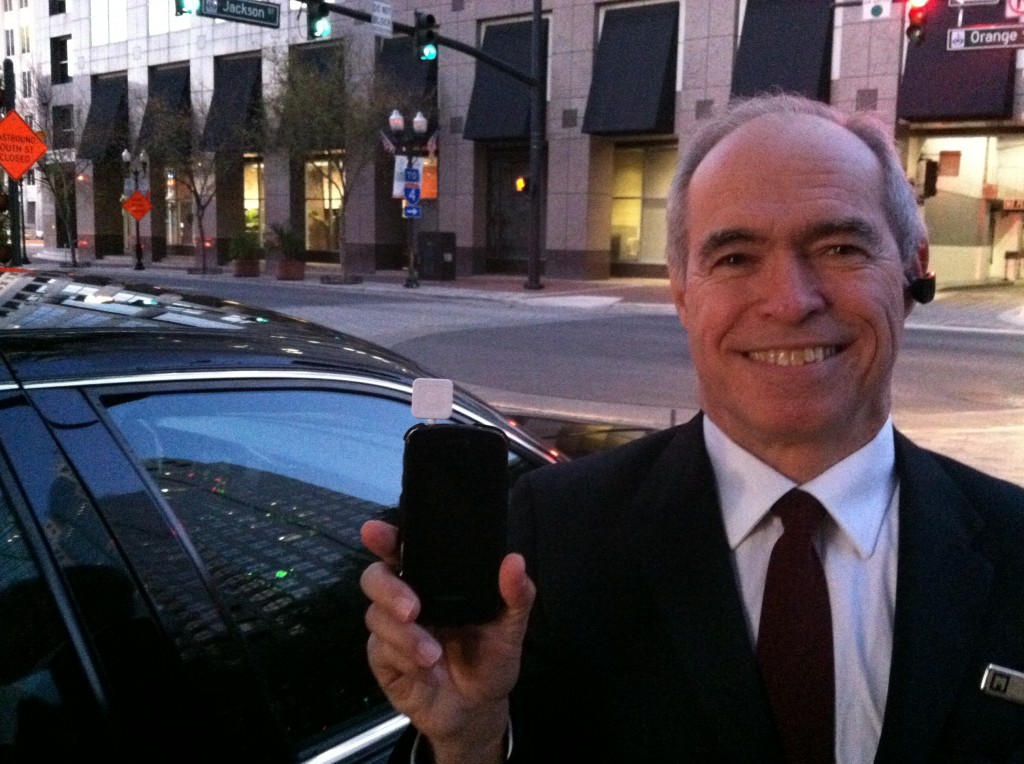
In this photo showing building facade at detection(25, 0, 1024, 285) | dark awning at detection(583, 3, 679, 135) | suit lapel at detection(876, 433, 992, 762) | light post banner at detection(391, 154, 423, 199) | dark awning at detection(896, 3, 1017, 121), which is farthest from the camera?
dark awning at detection(583, 3, 679, 135)

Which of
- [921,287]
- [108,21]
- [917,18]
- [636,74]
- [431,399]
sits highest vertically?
[108,21]

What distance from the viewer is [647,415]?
9.17 metres

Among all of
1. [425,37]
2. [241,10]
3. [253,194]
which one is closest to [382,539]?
[241,10]

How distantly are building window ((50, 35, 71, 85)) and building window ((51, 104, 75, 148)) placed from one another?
3.25m

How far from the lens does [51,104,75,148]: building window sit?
139ft

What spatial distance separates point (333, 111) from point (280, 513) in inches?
1160

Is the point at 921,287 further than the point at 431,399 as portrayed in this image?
Yes

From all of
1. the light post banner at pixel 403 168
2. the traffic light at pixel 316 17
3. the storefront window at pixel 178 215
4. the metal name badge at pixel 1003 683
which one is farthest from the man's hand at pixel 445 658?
the storefront window at pixel 178 215

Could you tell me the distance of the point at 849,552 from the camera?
4.90 feet

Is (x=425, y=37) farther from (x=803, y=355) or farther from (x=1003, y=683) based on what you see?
(x=1003, y=683)

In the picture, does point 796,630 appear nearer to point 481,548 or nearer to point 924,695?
point 924,695

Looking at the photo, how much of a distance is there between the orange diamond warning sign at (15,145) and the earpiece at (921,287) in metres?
A: 12.9

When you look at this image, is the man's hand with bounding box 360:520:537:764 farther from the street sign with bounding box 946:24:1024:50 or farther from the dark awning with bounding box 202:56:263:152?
the dark awning with bounding box 202:56:263:152

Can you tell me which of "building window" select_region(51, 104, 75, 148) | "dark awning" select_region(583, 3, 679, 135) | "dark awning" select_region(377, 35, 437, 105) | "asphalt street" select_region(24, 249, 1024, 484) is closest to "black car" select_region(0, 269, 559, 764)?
"asphalt street" select_region(24, 249, 1024, 484)
